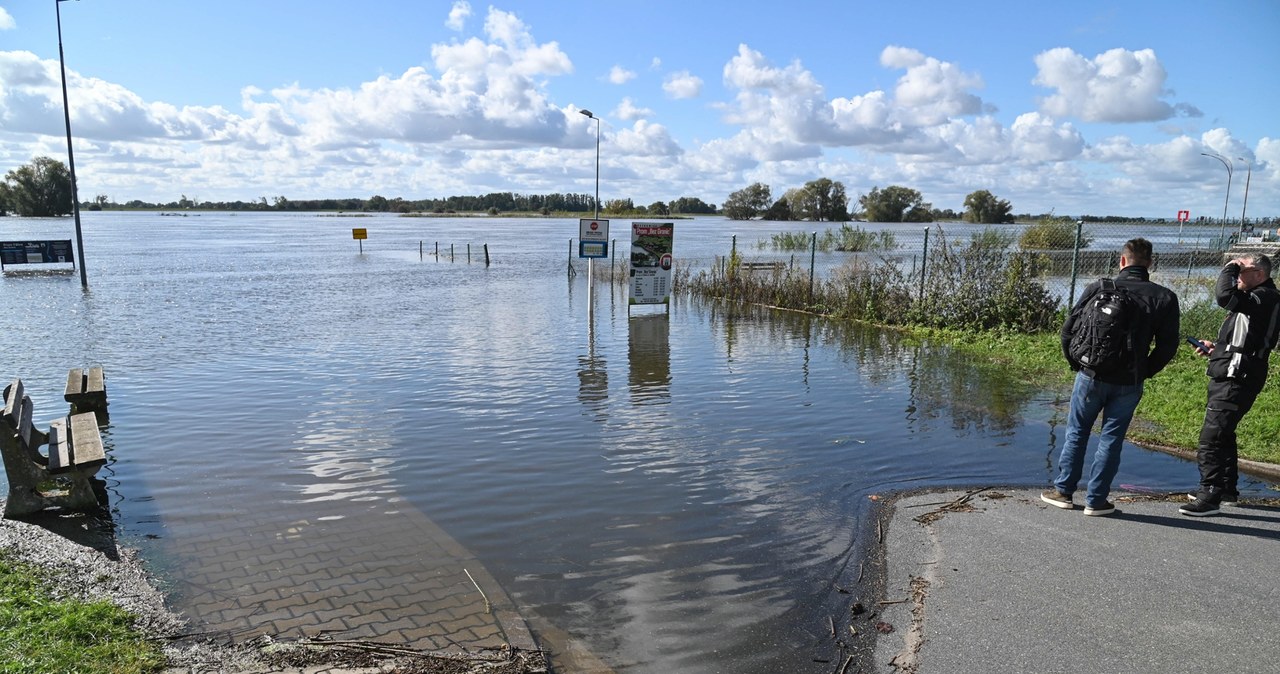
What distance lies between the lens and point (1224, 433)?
6168 mm

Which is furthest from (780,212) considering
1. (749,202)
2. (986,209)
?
(986,209)

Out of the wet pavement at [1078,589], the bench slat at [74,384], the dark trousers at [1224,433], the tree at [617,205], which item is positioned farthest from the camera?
the tree at [617,205]

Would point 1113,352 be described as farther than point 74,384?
No

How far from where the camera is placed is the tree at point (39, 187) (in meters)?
126

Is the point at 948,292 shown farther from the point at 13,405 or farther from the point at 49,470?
the point at 13,405

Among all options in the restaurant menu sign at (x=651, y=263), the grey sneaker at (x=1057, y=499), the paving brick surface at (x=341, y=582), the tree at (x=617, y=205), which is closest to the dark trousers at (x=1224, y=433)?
the grey sneaker at (x=1057, y=499)

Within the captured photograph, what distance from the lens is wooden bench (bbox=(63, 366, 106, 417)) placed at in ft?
31.3

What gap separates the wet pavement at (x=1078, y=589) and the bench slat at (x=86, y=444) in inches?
244

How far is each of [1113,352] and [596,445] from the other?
5042mm

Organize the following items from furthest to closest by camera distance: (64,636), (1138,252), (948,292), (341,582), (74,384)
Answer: (948,292) → (74,384) → (1138,252) → (341,582) → (64,636)

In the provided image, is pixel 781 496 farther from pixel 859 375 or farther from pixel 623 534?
pixel 859 375

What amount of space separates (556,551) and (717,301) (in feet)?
60.4

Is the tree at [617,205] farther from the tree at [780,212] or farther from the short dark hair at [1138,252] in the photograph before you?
the short dark hair at [1138,252]

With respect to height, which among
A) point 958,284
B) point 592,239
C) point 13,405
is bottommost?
point 13,405
